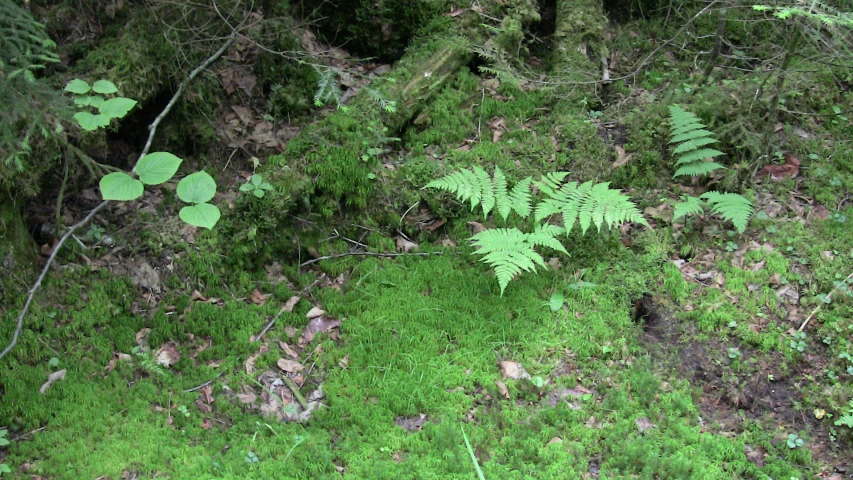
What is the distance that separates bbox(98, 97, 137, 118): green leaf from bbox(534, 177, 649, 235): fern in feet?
10.2

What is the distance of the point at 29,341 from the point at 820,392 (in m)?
5.45

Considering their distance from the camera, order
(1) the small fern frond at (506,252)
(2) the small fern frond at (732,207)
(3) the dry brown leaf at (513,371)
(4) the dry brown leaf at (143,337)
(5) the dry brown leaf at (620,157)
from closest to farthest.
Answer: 1. (3) the dry brown leaf at (513,371)
2. (4) the dry brown leaf at (143,337)
3. (1) the small fern frond at (506,252)
4. (2) the small fern frond at (732,207)
5. (5) the dry brown leaf at (620,157)

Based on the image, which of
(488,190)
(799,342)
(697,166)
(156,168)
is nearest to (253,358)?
(156,168)

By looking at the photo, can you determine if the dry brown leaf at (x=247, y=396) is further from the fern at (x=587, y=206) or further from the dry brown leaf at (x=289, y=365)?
the fern at (x=587, y=206)

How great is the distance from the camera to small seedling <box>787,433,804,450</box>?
3.85m

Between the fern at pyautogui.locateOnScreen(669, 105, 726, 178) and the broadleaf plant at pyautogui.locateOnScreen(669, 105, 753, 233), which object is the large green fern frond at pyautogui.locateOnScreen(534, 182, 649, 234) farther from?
the fern at pyautogui.locateOnScreen(669, 105, 726, 178)

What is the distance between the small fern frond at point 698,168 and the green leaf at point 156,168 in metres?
4.10

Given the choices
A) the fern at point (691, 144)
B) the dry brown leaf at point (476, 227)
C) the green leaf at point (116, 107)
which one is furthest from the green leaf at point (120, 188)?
the fern at point (691, 144)

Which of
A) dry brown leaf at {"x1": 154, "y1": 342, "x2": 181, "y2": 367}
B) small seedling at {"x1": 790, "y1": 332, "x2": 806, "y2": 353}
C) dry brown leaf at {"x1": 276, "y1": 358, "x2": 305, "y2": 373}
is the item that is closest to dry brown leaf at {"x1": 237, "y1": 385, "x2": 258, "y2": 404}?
dry brown leaf at {"x1": 276, "y1": 358, "x2": 305, "y2": 373}

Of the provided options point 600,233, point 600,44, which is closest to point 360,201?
point 600,233

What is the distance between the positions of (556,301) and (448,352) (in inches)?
37.8

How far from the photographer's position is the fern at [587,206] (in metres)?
4.84

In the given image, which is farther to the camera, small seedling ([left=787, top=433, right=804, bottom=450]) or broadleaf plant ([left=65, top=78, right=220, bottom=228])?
small seedling ([left=787, top=433, right=804, bottom=450])

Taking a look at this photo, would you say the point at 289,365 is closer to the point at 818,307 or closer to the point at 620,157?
the point at 620,157
